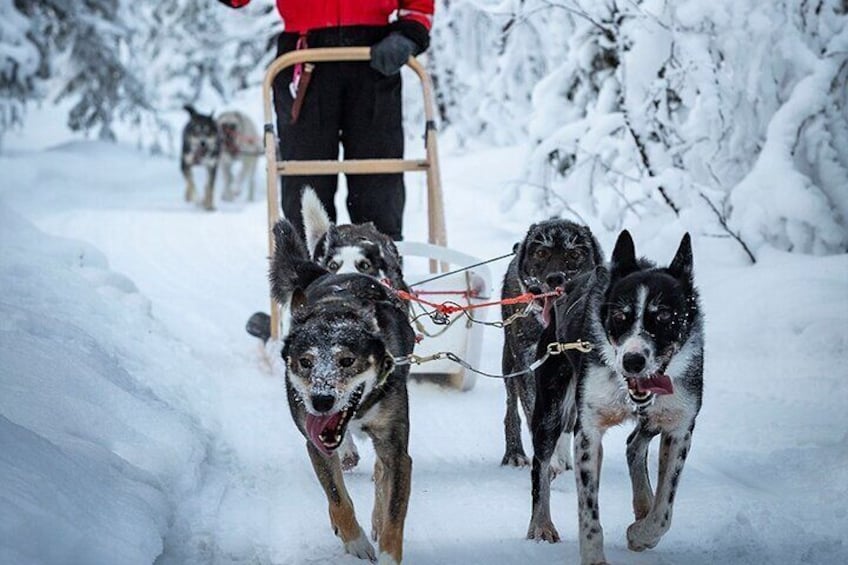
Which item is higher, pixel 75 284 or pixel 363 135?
pixel 363 135

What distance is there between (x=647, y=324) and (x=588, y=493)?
492 millimetres

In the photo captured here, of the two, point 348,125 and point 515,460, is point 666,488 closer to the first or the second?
point 515,460

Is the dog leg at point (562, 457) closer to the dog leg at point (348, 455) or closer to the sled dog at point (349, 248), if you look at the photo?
the dog leg at point (348, 455)

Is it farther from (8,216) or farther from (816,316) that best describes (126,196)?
(816,316)

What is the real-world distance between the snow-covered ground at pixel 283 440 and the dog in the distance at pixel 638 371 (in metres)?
0.19

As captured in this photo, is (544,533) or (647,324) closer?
(647,324)

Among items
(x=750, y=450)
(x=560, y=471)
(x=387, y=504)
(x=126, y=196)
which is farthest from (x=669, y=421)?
(x=126, y=196)

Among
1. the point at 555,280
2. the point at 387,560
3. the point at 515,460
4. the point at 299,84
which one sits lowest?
the point at 515,460

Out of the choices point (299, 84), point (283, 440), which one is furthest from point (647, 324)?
point (299, 84)

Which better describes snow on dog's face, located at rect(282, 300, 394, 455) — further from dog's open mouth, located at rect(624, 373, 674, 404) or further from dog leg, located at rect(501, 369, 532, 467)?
dog leg, located at rect(501, 369, 532, 467)

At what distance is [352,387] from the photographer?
2615 millimetres

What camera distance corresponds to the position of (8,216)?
7840 millimetres

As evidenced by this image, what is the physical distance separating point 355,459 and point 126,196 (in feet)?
37.4

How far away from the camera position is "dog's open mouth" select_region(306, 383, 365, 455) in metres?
2.62
